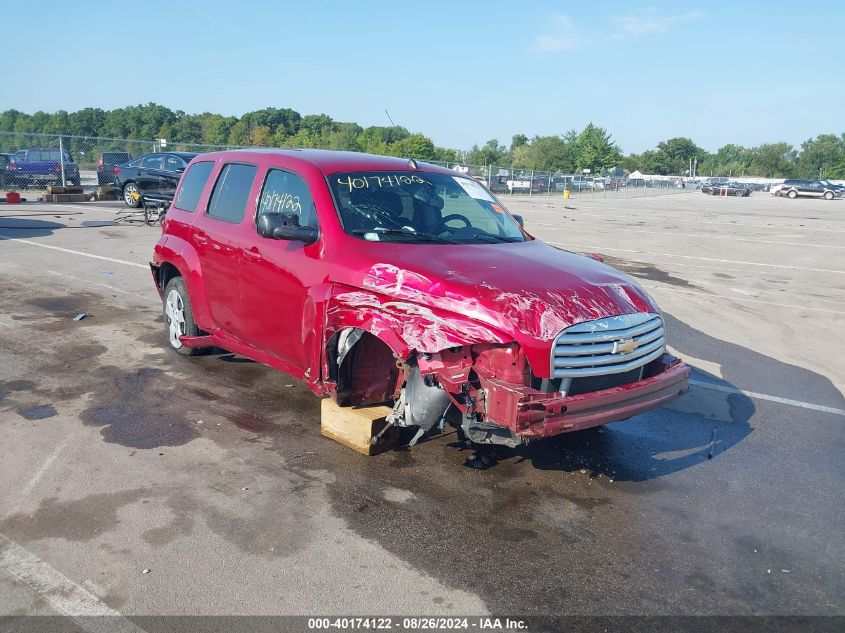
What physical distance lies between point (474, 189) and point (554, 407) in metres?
2.60

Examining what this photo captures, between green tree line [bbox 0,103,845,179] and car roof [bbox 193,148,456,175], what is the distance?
207 feet

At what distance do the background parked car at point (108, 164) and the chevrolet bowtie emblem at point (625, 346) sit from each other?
2908 cm

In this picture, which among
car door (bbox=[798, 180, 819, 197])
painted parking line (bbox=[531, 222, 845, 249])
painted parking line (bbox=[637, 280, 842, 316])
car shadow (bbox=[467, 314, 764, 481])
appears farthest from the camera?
car door (bbox=[798, 180, 819, 197])

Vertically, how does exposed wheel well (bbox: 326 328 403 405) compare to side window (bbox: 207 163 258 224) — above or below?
below

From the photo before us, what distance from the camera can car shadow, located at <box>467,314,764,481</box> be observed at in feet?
15.9

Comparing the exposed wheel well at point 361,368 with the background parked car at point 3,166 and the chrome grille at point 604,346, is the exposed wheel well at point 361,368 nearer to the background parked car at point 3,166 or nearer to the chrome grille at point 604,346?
the chrome grille at point 604,346

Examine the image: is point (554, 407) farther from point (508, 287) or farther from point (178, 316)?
point (178, 316)

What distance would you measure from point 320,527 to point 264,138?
292 ft

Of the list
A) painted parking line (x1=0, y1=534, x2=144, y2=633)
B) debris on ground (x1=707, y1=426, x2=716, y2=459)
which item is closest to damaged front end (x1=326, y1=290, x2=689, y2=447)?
debris on ground (x1=707, y1=426, x2=716, y2=459)

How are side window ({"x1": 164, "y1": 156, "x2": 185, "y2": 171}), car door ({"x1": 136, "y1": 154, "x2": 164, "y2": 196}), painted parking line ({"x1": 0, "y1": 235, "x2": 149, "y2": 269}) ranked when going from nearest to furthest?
painted parking line ({"x1": 0, "y1": 235, "x2": 149, "y2": 269})
side window ({"x1": 164, "y1": 156, "x2": 185, "y2": 171})
car door ({"x1": 136, "y1": 154, "x2": 164, "y2": 196})

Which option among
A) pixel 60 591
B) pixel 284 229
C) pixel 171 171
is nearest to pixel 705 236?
pixel 171 171

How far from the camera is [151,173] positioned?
22.5m

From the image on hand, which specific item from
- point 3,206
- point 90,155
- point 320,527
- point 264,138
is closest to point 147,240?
point 3,206

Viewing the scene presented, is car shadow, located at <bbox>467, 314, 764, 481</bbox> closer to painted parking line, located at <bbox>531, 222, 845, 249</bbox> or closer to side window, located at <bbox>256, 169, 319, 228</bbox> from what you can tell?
side window, located at <bbox>256, 169, 319, 228</bbox>
